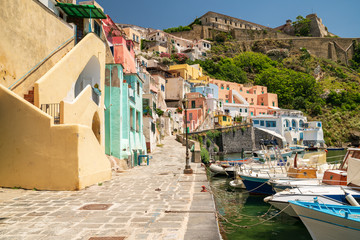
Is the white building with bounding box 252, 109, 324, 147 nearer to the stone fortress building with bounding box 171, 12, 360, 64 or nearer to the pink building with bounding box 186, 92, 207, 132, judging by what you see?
the pink building with bounding box 186, 92, 207, 132

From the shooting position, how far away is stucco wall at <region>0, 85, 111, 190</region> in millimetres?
8188

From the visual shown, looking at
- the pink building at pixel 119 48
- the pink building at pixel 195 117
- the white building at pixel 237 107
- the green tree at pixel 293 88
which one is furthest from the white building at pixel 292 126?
the pink building at pixel 119 48

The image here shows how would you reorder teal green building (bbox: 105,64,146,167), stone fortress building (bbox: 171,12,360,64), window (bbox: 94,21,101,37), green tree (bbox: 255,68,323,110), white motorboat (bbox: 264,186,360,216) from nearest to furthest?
white motorboat (bbox: 264,186,360,216), teal green building (bbox: 105,64,146,167), window (bbox: 94,21,101,37), green tree (bbox: 255,68,323,110), stone fortress building (bbox: 171,12,360,64)

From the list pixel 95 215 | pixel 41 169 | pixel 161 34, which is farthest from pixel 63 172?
pixel 161 34

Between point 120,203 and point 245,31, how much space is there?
100523mm

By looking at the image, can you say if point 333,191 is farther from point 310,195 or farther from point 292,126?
point 292,126

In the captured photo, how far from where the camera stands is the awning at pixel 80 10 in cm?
1378

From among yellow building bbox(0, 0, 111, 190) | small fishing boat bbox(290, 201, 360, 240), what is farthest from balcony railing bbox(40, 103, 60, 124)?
small fishing boat bbox(290, 201, 360, 240)

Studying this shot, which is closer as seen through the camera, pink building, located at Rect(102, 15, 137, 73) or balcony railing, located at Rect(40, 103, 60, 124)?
balcony railing, located at Rect(40, 103, 60, 124)

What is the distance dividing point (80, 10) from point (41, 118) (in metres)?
8.73

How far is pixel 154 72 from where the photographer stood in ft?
158

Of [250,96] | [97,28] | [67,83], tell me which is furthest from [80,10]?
[250,96]

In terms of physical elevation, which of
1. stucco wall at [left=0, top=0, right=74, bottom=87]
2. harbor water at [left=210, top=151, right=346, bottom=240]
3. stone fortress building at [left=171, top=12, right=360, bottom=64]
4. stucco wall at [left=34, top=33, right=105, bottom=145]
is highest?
stone fortress building at [left=171, top=12, right=360, bottom=64]

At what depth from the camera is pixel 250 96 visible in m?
63.8
